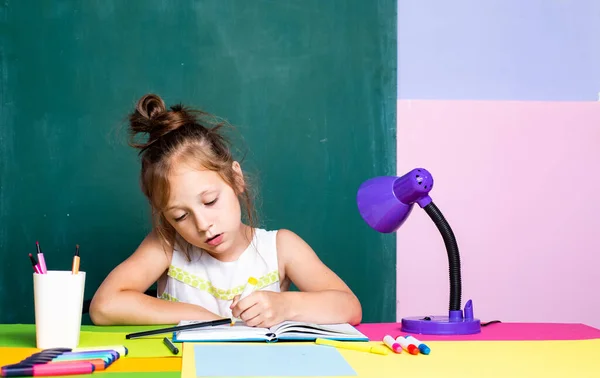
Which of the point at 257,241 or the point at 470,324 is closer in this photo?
the point at 470,324

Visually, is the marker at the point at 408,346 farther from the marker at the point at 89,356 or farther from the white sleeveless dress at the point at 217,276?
the white sleeveless dress at the point at 217,276

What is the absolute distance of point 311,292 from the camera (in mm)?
1294

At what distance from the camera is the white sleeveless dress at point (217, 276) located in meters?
1.54

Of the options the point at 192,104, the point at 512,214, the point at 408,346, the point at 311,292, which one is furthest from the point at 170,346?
the point at 512,214

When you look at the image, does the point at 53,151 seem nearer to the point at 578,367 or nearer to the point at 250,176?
the point at 250,176

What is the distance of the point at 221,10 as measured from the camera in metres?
2.06

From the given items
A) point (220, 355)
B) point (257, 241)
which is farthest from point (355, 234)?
point (220, 355)

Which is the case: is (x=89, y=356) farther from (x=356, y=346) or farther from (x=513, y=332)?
(x=513, y=332)

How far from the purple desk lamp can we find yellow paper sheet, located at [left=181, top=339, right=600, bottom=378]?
0.09 metres

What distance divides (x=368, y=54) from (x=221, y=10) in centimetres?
46

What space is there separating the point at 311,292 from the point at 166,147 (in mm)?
434

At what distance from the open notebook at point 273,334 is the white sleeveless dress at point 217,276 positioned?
47 centimetres

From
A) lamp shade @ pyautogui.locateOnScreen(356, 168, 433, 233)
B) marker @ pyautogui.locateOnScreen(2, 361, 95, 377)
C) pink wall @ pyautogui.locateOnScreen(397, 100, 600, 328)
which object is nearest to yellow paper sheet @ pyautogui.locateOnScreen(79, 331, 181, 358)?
marker @ pyautogui.locateOnScreen(2, 361, 95, 377)

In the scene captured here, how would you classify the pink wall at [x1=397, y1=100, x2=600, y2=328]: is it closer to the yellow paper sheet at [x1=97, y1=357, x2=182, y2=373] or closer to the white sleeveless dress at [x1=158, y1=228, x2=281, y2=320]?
the white sleeveless dress at [x1=158, y1=228, x2=281, y2=320]
